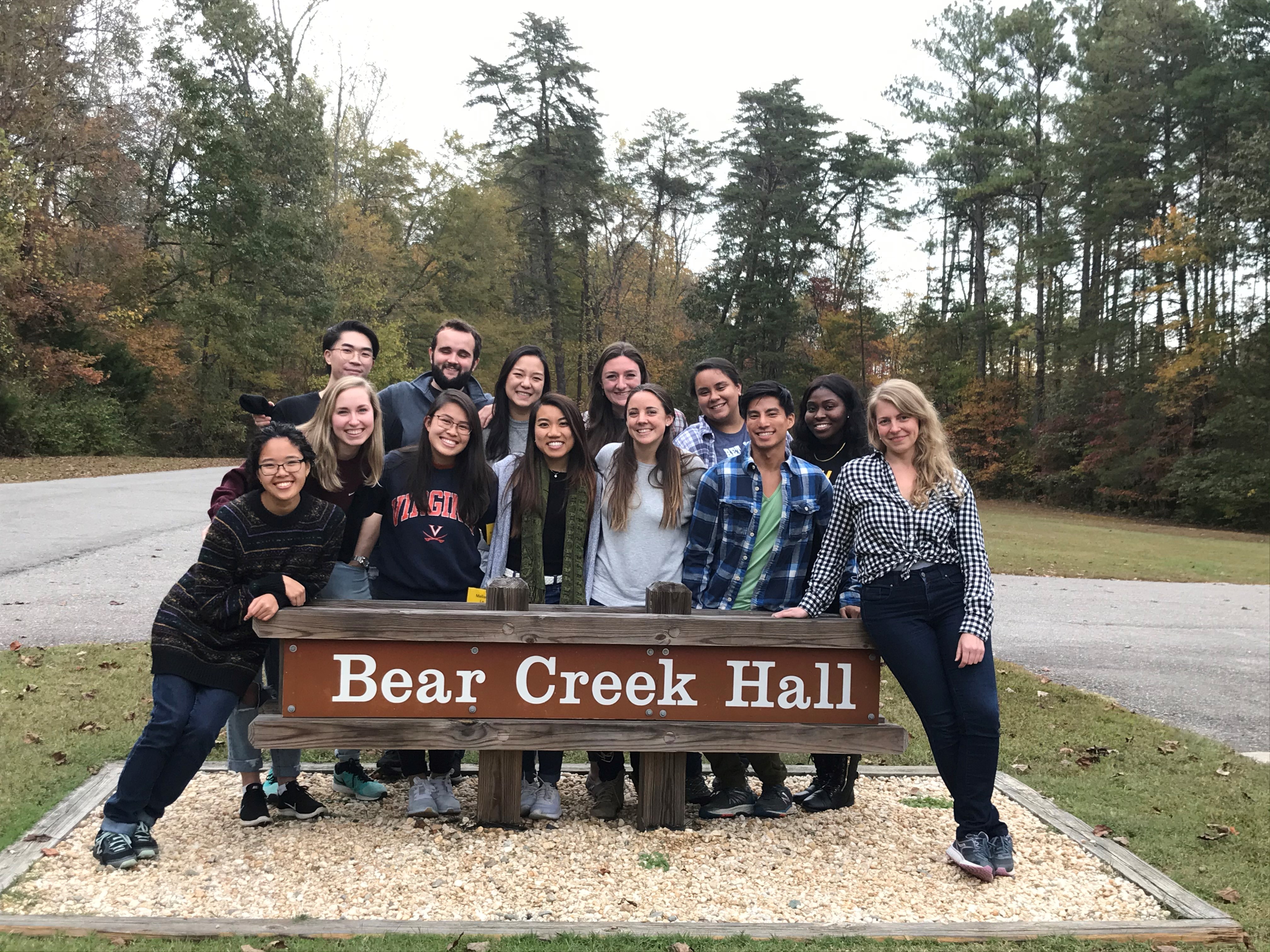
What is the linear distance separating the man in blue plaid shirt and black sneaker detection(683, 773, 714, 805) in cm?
18

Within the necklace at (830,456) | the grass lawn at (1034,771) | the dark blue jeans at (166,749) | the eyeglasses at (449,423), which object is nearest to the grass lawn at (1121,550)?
the grass lawn at (1034,771)

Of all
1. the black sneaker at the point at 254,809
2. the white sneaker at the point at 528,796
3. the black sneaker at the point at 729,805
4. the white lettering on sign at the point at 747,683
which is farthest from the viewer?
the black sneaker at the point at 729,805

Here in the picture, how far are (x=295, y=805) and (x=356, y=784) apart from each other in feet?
1.25

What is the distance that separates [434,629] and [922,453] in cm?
207

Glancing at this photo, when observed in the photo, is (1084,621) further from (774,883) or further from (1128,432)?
(1128,432)

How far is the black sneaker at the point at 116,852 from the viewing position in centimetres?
366

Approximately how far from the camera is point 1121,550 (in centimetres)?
1956

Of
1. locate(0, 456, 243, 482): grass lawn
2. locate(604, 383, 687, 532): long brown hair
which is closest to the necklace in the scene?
locate(604, 383, 687, 532): long brown hair

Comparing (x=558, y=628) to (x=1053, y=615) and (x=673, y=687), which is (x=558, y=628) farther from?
(x=1053, y=615)

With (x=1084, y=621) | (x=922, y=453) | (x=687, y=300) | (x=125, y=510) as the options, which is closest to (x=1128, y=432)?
(x=687, y=300)

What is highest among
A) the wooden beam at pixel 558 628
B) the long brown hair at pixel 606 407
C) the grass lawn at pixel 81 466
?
the long brown hair at pixel 606 407

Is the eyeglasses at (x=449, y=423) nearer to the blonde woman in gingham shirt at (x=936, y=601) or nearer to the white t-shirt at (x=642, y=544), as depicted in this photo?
the white t-shirt at (x=642, y=544)

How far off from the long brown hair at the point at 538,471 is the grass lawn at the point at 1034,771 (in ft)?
5.73

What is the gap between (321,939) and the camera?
10.3ft
